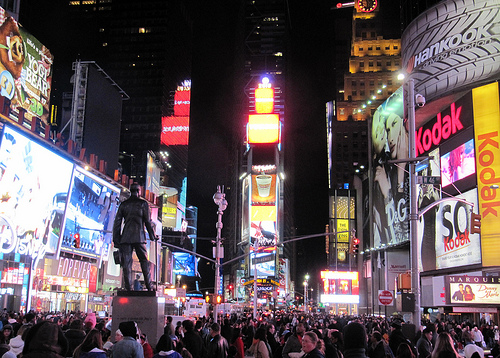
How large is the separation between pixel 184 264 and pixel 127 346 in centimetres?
13676

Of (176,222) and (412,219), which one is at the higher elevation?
(176,222)

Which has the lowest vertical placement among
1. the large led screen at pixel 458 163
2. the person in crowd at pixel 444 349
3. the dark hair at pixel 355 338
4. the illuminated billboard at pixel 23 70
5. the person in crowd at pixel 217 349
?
the person in crowd at pixel 217 349

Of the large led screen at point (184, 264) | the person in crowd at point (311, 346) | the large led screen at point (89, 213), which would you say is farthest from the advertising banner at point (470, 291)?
the large led screen at point (184, 264)

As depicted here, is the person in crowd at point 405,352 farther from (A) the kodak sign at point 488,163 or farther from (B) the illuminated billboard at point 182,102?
(B) the illuminated billboard at point 182,102

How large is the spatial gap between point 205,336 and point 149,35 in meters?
143

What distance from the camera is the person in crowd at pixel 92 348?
7816 millimetres

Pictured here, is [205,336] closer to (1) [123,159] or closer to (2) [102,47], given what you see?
(1) [123,159]

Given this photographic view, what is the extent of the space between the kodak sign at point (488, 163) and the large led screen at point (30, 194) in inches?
1404

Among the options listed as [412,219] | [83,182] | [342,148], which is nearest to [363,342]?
[412,219]

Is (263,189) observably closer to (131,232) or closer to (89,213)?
(89,213)

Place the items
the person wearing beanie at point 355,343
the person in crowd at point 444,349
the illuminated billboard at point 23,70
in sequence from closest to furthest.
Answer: the person wearing beanie at point 355,343
the person in crowd at point 444,349
the illuminated billboard at point 23,70

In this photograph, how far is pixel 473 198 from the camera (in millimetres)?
47625

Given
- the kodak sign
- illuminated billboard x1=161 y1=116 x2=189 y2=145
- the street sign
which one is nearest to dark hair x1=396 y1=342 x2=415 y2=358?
the street sign

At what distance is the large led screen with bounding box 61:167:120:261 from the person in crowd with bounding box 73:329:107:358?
44052 millimetres
